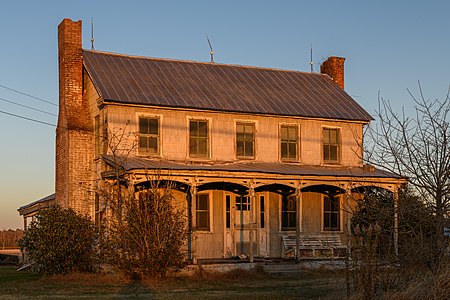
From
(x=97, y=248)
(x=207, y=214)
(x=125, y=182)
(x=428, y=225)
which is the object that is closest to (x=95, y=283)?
(x=97, y=248)

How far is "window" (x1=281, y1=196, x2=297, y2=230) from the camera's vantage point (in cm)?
2619

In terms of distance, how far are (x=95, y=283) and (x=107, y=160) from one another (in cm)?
460

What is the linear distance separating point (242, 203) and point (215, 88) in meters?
4.41

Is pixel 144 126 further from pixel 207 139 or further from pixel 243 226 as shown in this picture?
pixel 243 226

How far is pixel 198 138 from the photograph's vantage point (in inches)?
979

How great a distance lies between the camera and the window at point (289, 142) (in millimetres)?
26250

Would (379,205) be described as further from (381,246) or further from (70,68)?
(70,68)

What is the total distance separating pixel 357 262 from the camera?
13539mm

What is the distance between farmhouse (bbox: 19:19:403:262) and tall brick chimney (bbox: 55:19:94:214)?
36 millimetres

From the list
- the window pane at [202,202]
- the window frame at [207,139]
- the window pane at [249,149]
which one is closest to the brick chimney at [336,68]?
the window pane at [249,149]

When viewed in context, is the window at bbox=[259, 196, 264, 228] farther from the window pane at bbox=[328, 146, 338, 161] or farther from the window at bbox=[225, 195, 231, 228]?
the window pane at bbox=[328, 146, 338, 161]

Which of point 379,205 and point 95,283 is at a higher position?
point 379,205

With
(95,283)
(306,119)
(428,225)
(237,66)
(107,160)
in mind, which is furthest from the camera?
(237,66)

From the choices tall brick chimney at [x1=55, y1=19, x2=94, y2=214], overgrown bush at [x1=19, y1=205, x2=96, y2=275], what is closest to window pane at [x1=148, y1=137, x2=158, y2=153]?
tall brick chimney at [x1=55, y1=19, x2=94, y2=214]
